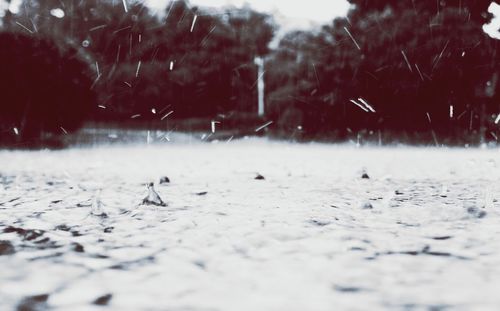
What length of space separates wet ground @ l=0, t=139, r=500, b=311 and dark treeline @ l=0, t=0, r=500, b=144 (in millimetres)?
7691

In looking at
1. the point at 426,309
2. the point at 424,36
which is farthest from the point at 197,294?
the point at 424,36

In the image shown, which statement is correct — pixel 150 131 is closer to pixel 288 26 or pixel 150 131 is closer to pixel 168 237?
pixel 288 26

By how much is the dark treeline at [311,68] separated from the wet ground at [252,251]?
7.69 m

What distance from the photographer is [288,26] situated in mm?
14469

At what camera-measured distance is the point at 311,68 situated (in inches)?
466

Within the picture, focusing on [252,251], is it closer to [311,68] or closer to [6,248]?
[6,248]

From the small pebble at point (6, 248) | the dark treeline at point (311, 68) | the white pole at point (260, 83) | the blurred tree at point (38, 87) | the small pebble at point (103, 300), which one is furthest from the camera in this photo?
the white pole at point (260, 83)

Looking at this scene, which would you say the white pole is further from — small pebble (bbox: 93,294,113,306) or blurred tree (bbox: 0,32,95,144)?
small pebble (bbox: 93,294,113,306)

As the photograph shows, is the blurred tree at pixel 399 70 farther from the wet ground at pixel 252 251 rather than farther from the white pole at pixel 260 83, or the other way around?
the wet ground at pixel 252 251

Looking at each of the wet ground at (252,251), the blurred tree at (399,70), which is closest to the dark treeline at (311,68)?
the blurred tree at (399,70)

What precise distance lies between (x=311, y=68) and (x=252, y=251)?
10790mm

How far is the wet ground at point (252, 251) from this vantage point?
1.07m

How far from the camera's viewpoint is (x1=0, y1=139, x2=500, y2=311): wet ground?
1065 millimetres

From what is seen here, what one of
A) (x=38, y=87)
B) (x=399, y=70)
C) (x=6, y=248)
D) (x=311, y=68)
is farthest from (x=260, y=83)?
(x=6, y=248)
